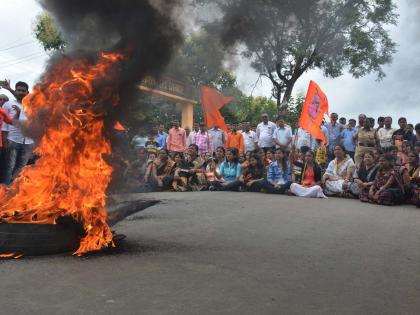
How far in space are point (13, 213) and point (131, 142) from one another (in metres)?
2.07

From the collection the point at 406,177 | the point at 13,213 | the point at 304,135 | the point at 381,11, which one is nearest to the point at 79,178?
the point at 13,213

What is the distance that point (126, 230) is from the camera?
6035 millimetres

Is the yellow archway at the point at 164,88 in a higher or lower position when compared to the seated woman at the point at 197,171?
higher

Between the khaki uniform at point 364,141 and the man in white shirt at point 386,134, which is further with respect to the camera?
the man in white shirt at point 386,134

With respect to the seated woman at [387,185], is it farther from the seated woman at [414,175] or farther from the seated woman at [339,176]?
the seated woman at [339,176]

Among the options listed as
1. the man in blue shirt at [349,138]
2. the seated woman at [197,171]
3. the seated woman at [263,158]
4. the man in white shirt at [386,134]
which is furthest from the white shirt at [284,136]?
the man in white shirt at [386,134]

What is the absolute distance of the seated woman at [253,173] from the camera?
40.1 ft

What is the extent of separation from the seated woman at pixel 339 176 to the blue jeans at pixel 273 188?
92cm

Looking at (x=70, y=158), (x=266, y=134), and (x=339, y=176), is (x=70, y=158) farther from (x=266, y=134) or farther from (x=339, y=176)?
(x=266, y=134)

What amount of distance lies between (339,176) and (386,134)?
75.6 inches

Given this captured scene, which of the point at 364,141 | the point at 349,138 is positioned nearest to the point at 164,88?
the point at 364,141

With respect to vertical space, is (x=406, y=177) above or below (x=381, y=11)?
below

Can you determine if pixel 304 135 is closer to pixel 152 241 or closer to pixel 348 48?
pixel 348 48

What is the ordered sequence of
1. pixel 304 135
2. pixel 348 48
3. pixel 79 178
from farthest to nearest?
pixel 304 135
pixel 348 48
pixel 79 178
